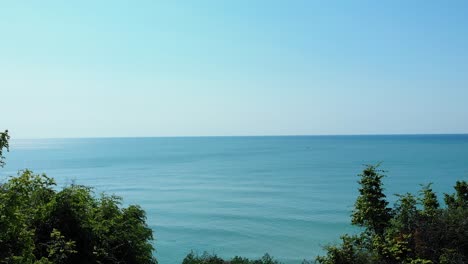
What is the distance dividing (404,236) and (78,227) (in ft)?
57.6

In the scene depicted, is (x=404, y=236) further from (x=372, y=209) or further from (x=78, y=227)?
(x=78, y=227)

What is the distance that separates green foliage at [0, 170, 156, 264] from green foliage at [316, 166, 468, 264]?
11003 mm

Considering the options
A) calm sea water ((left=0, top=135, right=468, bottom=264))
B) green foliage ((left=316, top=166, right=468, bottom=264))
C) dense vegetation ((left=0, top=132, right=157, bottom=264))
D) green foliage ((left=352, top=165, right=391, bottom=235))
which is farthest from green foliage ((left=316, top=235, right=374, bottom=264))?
dense vegetation ((left=0, top=132, right=157, bottom=264))

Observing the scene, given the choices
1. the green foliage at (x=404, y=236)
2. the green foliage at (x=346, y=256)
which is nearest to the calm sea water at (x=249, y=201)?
the green foliage at (x=404, y=236)

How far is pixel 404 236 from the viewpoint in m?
23.4

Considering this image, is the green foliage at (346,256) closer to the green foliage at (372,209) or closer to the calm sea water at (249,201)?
the green foliage at (372,209)

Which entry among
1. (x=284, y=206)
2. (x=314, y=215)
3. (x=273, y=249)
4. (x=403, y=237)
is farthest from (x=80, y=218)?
(x=284, y=206)

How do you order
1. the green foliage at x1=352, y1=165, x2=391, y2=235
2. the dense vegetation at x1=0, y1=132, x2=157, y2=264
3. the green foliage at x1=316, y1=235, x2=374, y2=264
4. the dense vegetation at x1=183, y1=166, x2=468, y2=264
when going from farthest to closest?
the green foliage at x1=352, y1=165, x2=391, y2=235 → the green foliage at x1=316, y1=235, x2=374, y2=264 → the dense vegetation at x1=183, y1=166, x2=468, y2=264 → the dense vegetation at x1=0, y1=132, x2=157, y2=264

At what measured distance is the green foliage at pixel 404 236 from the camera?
2244 centimetres

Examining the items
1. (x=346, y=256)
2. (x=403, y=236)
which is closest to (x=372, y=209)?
(x=403, y=236)

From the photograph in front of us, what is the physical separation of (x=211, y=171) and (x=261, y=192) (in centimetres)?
4829

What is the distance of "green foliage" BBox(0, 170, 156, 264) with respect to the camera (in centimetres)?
1928

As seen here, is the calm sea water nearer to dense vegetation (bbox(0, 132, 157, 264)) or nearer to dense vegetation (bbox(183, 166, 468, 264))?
dense vegetation (bbox(183, 166, 468, 264))

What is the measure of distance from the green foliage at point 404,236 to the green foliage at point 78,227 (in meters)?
11.0
